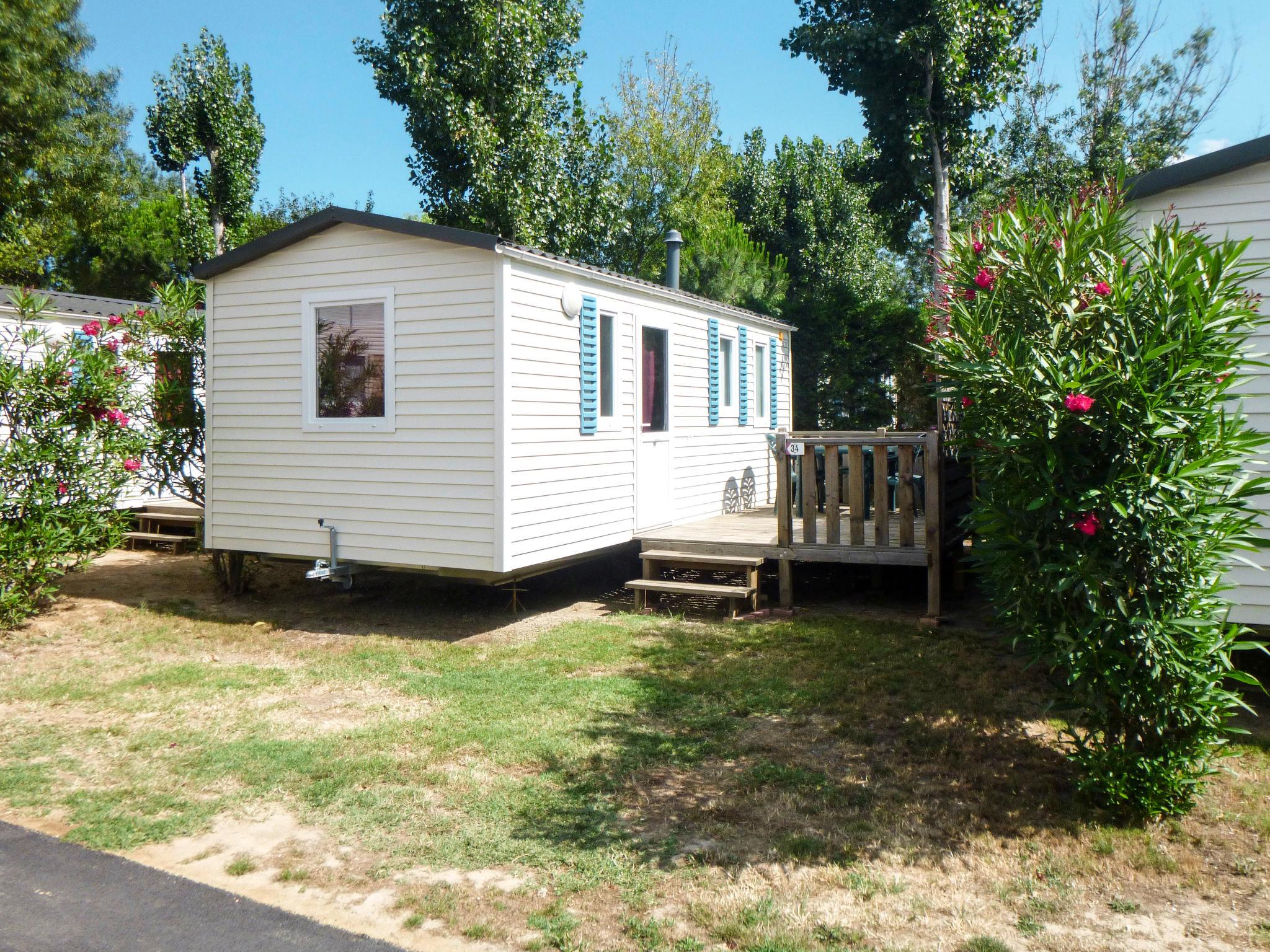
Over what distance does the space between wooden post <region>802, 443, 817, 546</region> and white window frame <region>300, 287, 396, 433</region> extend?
11.4ft

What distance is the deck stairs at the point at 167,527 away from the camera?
449 inches

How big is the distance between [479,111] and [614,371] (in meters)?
12.4

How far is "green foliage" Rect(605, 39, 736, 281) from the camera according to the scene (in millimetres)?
23016

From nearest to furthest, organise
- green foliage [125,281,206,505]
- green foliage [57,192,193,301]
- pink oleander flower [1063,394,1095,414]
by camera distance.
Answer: pink oleander flower [1063,394,1095,414] → green foliage [125,281,206,505] → green foliage [57,192,193,301]

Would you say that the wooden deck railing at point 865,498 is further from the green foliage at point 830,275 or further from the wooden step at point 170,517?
the green foliage at point 830,275

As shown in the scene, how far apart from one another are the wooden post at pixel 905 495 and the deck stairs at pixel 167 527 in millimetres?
8000

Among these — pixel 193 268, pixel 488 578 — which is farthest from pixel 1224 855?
pixel 193 268

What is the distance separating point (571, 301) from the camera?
801cm

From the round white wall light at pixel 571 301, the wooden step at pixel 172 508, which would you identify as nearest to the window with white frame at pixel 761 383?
the round white wall light at pixel 571 301

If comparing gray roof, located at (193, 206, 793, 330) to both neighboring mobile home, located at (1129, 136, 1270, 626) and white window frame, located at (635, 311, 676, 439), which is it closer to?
white window frame, located at (635, 311, 676, 439)

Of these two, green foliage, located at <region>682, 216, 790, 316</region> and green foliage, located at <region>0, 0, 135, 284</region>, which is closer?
green foliage, located at <region>0, 0, 135, 284</region>

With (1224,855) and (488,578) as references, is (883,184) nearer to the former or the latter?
(488,578)

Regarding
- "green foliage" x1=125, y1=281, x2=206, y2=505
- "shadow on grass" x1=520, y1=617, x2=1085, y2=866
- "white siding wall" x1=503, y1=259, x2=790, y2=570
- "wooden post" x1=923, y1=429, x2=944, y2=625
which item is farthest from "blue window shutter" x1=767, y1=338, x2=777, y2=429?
"green foliage" x1=125, y1=281, x2=206, y2=505

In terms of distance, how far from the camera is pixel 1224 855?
353 centimetres
